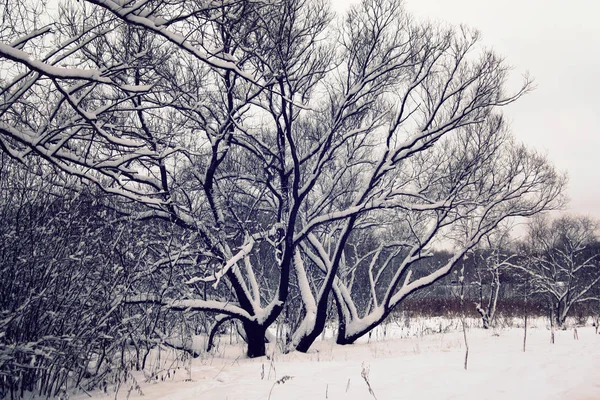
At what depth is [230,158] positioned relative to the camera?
11.7 metres

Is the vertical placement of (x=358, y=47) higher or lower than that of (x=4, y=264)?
higher

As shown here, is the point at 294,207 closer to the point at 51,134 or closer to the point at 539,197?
the point at 51,134

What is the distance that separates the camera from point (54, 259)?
4695 mm

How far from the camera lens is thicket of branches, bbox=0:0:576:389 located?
512 cm

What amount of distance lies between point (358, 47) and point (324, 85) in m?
1.43

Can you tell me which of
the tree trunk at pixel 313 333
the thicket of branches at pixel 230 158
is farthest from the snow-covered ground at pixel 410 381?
the tree trunk at pixel 313 333

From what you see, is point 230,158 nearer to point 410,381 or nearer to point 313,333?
point 313,333

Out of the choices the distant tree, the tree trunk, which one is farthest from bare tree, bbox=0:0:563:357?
the distant tree

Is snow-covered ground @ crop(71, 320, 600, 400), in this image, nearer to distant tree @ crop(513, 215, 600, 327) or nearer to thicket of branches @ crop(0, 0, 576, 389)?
thicket of branches @ crop(0, 0, 576, 389)

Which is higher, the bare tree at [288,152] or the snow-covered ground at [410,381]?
the bare tree at [288,152]

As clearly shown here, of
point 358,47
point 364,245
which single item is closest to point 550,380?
point 358,47

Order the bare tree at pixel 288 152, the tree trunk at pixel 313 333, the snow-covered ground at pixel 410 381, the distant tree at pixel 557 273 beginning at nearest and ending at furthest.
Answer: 1. the snow-covered ground at pixel 410 381
2. the bare tree at pixel 288 152
3. the tree trunk at pixel 313 333
4. the distant tree at pixel 557 273

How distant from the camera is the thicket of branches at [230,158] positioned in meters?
5.12

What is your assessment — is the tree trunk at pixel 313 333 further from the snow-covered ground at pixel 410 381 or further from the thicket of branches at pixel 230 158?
the snow-covered ground at pixel 410 381
